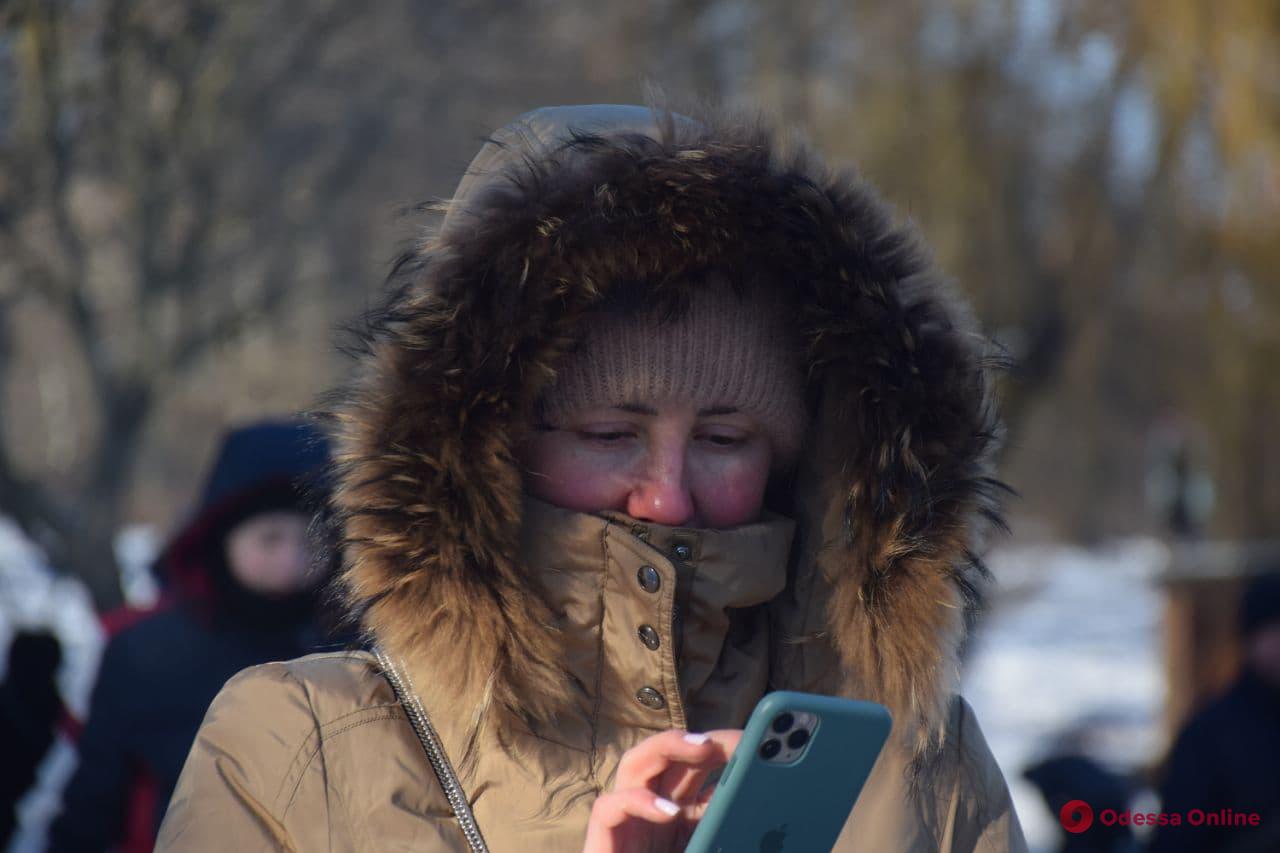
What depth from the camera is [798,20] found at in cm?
1052

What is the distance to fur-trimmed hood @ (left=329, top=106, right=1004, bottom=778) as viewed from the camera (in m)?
1.74

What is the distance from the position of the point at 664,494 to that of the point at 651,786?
Result: 392 mm

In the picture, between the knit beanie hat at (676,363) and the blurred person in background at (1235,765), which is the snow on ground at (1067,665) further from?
the knit beanie hat at (676,363)

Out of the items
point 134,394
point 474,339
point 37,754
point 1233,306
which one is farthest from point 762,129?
point 1233,306

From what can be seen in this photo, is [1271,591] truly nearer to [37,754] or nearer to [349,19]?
[37,754]

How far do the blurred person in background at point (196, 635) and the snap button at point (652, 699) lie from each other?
1685mm

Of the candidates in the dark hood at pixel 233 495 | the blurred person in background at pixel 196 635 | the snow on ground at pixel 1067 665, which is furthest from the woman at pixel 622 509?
the snow on ground at pixel 1067 665

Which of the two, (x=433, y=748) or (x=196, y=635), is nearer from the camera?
(x=433, y=748)

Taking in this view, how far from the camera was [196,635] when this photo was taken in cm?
370

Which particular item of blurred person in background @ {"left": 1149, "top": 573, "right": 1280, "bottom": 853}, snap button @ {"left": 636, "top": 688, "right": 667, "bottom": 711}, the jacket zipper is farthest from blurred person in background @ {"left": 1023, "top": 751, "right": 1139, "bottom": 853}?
the jacket zipper

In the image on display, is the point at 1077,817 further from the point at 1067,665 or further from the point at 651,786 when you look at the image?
the point at 1067,665

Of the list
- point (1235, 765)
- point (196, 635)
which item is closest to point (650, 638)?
point (196, 635)

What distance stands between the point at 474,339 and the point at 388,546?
258mm

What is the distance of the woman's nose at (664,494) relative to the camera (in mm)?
1786
